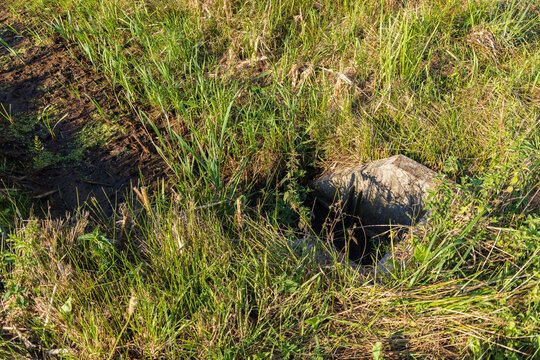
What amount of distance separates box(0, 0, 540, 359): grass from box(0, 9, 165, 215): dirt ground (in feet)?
0.54

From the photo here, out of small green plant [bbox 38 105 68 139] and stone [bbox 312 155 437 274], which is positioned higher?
small green plant [bbox 38 105 68 139]

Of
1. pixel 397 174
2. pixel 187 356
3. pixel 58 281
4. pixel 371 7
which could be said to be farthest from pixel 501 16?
pixel 58 281

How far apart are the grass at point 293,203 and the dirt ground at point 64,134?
0.17m

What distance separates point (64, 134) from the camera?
2871 millimetres

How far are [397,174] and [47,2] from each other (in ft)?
11.1

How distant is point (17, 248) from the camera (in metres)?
1.88

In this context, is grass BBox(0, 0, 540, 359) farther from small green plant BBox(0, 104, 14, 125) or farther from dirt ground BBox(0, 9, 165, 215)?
small green plant BBox(0, 104, 14, 125)

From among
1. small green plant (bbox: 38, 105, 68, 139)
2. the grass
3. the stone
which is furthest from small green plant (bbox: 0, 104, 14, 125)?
the stone

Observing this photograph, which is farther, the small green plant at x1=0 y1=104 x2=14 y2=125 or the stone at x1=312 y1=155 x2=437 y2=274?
the small green plant at x1=0 y1=104 x2=14 y2=125

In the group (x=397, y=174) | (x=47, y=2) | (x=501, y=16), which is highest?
(x=47, y=2)

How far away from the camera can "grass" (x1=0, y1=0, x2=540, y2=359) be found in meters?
1.72

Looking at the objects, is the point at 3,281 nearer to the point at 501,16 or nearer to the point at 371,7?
the point at 371,7

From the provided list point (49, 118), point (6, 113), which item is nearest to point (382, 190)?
point (49, 118)

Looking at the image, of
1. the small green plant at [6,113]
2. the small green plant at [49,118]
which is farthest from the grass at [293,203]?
the small green plant at [6,113]
